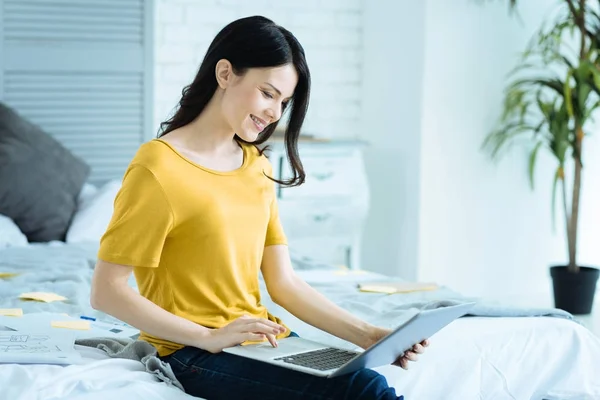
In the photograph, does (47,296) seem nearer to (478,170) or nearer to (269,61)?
(269,61)

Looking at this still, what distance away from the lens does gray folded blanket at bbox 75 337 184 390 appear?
1.78m

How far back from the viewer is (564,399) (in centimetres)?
220

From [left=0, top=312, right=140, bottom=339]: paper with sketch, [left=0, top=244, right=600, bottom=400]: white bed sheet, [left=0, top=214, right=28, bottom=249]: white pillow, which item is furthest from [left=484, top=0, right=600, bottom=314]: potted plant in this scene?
[left=0, top=312, right=140, bottom=339]: paper with sketch

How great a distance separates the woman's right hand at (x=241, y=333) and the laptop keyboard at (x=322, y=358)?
2.1 inches

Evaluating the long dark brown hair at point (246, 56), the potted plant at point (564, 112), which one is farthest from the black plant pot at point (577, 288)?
the long dark brown hair at point (246, 56)

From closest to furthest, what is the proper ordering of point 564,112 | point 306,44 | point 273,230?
1. point 273,230
2. point 564,112
3. point 306,44

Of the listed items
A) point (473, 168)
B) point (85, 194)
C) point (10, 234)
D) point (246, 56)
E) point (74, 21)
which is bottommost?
point (10, 234)

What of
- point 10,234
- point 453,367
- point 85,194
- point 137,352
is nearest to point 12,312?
point 137,352

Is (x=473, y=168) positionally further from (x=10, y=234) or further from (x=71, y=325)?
(x=71, y=325)

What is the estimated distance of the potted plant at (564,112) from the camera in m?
4.30

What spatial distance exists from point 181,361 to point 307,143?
2771 mm

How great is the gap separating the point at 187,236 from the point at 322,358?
1.12 ft

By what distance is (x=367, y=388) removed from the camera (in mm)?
1624

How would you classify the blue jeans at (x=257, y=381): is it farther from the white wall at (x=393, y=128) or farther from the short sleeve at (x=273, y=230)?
the white wall at (x=393, y=128)
